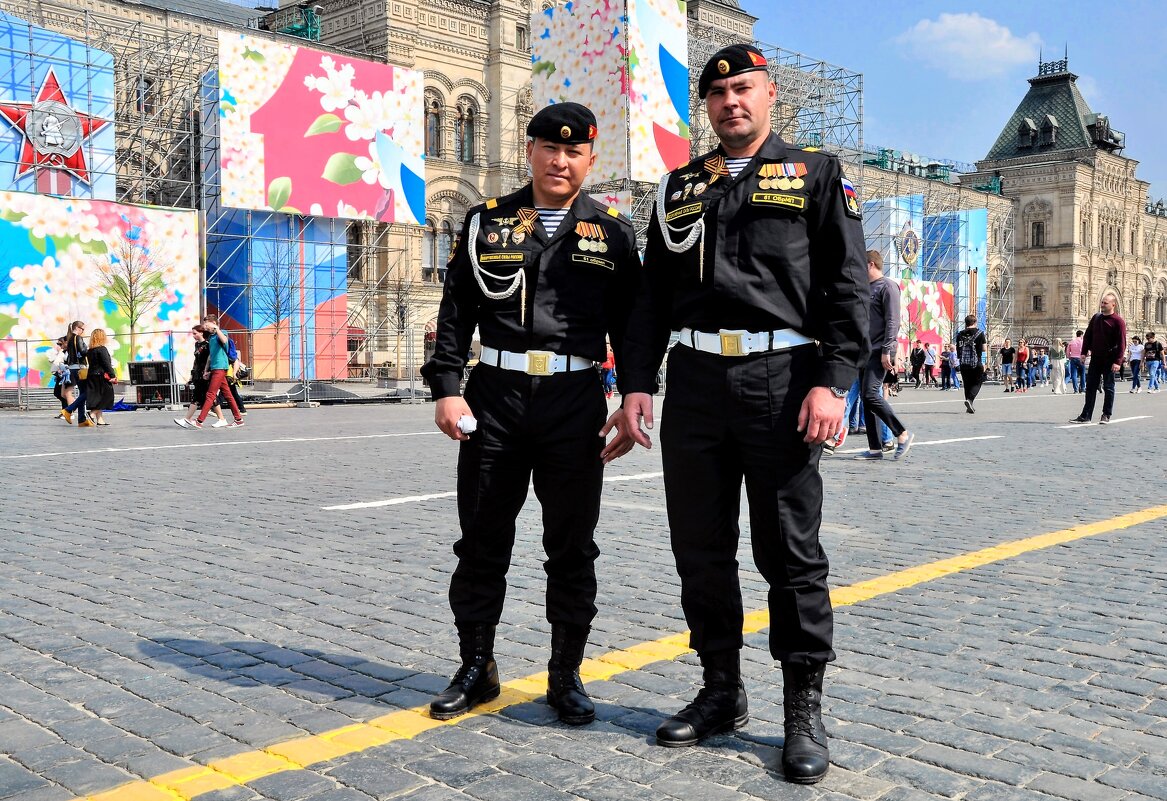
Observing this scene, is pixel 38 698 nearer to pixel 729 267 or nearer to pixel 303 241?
pixel 729 267

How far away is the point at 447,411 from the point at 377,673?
1.01 metres

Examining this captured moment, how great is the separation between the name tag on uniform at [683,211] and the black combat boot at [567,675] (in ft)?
4.06

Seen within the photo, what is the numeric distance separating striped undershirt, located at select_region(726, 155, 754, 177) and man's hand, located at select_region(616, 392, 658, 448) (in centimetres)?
67

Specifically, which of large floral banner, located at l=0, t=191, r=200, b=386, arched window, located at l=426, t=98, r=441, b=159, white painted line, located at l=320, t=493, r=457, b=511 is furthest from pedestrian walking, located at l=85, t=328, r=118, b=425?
arched window, located at l=426, t=98, r=441, b=159

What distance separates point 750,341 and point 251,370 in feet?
100

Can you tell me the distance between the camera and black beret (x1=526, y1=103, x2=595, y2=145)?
337 centimetres

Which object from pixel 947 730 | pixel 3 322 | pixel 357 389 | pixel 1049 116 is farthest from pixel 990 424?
pixel 1049 116

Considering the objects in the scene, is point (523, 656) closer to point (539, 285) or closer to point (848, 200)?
point (539, 285)

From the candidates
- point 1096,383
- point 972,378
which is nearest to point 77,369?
point 972,378

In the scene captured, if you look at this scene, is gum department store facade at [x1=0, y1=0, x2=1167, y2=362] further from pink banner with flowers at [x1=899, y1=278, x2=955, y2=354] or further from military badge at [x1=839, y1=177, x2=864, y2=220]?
military badge at [x1=839, y1=177, x2=864, y2=220]

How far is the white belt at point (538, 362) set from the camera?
3365 millimetres

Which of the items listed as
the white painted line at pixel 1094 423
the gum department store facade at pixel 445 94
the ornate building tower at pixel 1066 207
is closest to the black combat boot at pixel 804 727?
the white painted line at pixel 1094 423

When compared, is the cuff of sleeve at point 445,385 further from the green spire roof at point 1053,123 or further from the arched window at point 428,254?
the green spire roof at point 1053,123

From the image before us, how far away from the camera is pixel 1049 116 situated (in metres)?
84.7
